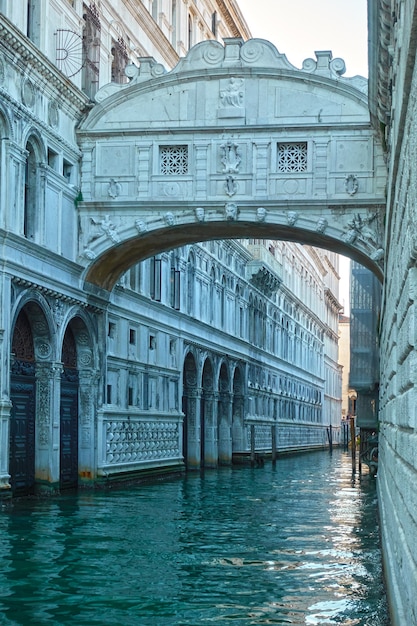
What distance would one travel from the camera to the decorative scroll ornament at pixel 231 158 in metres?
21.0

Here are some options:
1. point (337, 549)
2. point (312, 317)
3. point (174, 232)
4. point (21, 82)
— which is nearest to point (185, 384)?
point (174, 232)

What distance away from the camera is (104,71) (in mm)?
24062

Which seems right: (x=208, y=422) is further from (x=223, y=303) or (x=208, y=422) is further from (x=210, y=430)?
(x=223, y=303)

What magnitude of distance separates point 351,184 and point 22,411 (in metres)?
7.50

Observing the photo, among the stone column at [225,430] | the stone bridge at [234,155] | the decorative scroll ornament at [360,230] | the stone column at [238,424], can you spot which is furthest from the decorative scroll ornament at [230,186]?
the stone column at [238,424]

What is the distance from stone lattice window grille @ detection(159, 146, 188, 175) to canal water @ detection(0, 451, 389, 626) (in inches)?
254

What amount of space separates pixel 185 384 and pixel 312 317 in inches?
1319

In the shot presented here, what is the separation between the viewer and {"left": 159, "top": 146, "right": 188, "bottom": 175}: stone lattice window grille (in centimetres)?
2133

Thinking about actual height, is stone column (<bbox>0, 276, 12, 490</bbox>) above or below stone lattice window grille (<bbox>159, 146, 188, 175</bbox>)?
below

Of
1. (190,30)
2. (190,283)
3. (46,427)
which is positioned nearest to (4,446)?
(46,427)

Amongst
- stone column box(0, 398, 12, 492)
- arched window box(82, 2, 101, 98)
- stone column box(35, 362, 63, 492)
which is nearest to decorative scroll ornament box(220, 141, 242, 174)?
arched window box(82, 2, 101, 98)

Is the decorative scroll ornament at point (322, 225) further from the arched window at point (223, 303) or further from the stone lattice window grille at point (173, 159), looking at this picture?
the arched window at point (223, 303)

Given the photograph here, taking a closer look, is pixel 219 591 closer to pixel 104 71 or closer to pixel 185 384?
pixel 104 71

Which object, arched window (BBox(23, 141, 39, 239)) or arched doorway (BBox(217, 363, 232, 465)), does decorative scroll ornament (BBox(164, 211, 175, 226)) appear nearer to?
arched window (BBox(23, 141, 39, 239))
